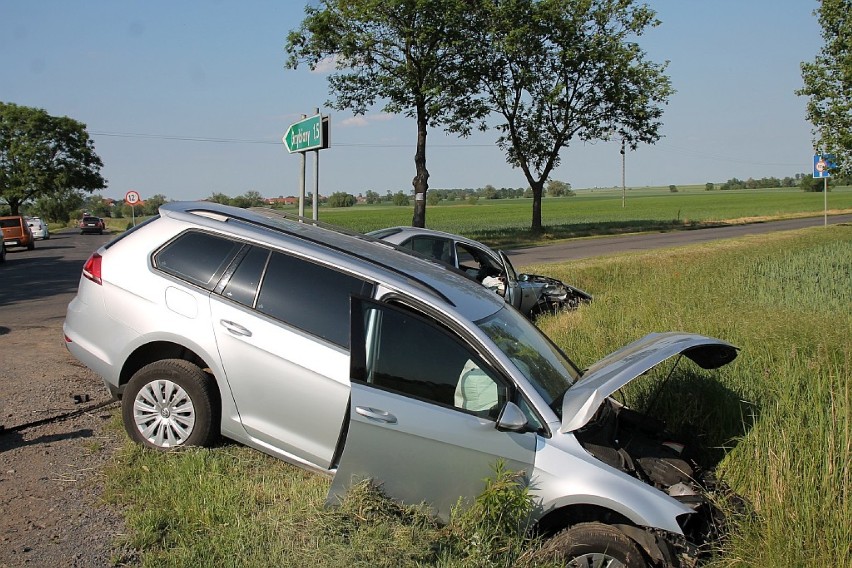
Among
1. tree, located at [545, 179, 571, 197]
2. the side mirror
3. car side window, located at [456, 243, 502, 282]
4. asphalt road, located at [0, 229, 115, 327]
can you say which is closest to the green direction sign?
car side window, located at [456, 243, 502, 282]

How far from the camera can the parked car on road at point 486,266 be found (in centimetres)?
1051

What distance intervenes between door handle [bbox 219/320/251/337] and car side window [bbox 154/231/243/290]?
0.34m

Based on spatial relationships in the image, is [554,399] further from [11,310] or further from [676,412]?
[11,310]

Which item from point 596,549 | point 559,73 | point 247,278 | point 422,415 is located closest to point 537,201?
point 559,73

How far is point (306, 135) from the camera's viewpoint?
1246cm

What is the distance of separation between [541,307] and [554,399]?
730 cm

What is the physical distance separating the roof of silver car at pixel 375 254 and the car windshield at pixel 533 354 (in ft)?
0.34

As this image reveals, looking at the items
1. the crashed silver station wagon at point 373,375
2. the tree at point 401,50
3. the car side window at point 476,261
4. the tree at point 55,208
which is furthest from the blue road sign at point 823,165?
the tree at point 55,208

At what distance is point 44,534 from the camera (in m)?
4.21

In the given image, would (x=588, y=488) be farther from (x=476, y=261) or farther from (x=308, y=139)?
(x=308, y=139)

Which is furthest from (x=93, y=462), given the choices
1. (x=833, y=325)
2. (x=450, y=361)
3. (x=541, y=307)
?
(x=541, y=307)

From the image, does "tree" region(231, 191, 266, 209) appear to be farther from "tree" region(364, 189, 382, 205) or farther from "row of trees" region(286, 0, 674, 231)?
"tree" region(364, 189, 382, 205)

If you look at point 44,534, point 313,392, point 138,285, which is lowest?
point 44,534

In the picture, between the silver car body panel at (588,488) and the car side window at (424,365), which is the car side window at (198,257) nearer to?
the car side window at (424,365)
